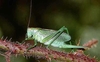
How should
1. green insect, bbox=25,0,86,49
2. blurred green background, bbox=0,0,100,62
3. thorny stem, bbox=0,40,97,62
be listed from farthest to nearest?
1. blurred green background, bbox=0,0,100,62
2. green insect, bbox=25,0,86,49
3. thorny stem, bbox=0,40,97,62

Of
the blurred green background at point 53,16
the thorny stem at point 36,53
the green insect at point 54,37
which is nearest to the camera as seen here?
the thorny stem at point 36,53

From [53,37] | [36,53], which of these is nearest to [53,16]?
[53,37]

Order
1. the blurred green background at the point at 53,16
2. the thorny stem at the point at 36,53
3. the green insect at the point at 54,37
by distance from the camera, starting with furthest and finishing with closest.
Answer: the blurred green background at the point at 53,16 < the green insect at the point at 54,37 < the thorny stem at the point at 36,53

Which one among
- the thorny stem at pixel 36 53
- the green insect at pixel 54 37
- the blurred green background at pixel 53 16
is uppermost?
the blurred green background at pixel 53 16

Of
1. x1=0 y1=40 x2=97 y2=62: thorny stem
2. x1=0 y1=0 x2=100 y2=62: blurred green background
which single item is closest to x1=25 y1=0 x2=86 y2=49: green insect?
x1=0 y1=40 x2=97 y2=62: thorny stem

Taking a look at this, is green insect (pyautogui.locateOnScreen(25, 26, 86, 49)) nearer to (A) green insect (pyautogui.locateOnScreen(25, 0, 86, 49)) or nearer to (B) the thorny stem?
(A) green insect (pyautogui.locateOnScreen(25, 0, 86, 49))

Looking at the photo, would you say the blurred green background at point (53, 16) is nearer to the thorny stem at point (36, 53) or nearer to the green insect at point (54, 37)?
the green insect at point (54, 37)

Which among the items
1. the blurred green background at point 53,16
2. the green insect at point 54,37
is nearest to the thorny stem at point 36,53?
the green insect at point 54,37

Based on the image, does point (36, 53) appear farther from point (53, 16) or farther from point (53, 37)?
point (53, 16)

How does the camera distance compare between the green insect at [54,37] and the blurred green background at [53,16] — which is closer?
the green insect at [54,37]
